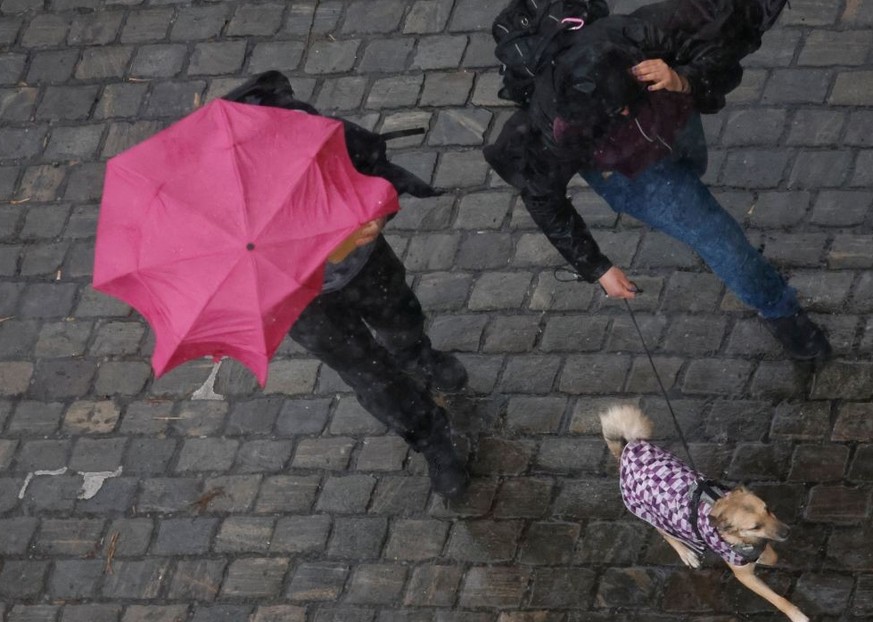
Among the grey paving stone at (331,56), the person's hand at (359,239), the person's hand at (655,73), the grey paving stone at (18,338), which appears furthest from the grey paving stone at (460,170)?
the grey paving stone at (18,338)

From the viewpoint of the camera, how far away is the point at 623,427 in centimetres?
530

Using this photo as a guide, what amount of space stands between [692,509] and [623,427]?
0.63 meters

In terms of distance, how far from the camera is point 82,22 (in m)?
8.43

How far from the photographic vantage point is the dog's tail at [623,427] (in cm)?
529

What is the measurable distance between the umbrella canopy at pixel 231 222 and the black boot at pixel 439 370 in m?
1.51

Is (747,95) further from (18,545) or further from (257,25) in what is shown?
(18,545)

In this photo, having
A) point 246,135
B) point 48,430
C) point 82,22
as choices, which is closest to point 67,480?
point 48,430

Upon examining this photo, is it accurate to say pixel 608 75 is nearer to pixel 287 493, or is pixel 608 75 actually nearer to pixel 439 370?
pixel 439 370

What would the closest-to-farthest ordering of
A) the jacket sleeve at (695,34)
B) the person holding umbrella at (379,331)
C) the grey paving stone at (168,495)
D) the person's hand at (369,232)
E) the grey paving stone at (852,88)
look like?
the jacket sleeve at (695,34) → the person's hand at (369,232) → the person holding umbrella at (379,331) → the grey paving stone at (168,495) → the grey paving stone at (852,88)

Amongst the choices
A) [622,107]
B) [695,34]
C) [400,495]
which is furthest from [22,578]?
A: [695,34]

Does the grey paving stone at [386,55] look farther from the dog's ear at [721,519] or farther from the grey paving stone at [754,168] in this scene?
the dog's ear at [721,519]

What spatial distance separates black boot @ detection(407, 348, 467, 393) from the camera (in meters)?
6.07

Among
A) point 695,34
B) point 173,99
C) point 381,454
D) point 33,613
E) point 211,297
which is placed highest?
point 695,34

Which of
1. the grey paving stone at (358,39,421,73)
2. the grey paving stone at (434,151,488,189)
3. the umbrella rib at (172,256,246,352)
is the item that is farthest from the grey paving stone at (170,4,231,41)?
the umbrella rib at (172,256,246,352)
